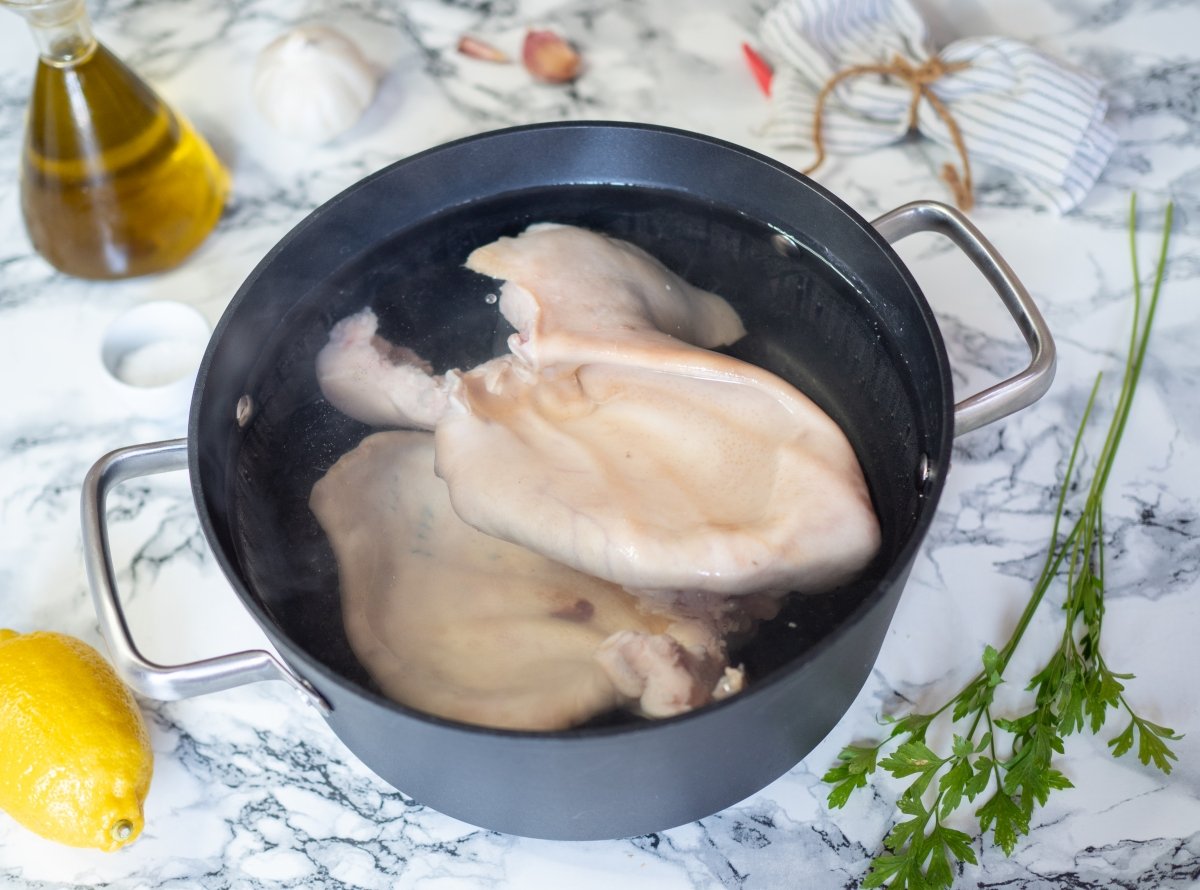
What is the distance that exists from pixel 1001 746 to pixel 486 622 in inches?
19.9

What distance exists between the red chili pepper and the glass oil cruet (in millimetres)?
731

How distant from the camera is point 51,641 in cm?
116

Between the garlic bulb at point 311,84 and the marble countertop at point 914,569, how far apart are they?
2.3 inches

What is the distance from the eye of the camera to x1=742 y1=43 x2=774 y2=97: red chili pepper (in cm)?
168

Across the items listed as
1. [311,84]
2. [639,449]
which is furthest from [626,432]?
[311,84]

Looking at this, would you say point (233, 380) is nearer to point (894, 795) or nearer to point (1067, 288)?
point (894, 795)

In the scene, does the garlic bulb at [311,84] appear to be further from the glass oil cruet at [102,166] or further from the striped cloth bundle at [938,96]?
the striped cloth bundle at [938,96]

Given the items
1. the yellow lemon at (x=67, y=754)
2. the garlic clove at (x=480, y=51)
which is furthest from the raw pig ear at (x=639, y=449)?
the garlic clove at (x=480, y=51)

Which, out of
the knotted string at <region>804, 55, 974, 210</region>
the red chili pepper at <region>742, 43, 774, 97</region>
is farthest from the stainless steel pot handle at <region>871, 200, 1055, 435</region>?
the red chili pepper at <region>742, 43, 774, 97</region>

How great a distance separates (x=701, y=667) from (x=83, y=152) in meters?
0.97

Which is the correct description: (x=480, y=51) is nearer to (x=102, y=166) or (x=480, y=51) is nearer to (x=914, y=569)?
(x=102, y=166)

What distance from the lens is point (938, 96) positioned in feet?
5.25

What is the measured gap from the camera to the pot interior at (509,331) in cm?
105

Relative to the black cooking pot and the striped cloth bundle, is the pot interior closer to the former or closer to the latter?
the black cooking pot
